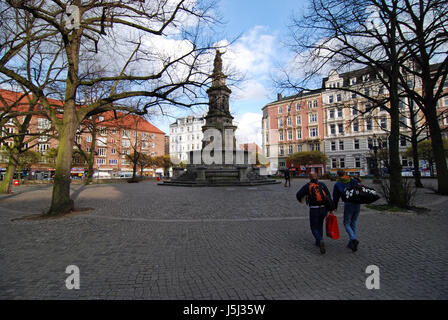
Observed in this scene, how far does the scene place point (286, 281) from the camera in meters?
3.30

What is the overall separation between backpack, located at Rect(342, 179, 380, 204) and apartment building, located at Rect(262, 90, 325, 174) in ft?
154

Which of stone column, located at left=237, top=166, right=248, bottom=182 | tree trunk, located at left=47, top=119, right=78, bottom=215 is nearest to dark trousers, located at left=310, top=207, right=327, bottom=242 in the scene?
tree trunk, located at left=47, top=119, right=78, bottom=215

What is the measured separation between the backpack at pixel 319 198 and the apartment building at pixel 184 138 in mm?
72225

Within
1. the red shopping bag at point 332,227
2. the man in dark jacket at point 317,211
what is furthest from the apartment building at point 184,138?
the red shopping bag at point 332,227

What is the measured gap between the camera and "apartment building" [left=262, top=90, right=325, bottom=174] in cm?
5084

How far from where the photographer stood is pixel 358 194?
178 inches

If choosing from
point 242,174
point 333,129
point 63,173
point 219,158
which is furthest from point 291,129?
point 63,173

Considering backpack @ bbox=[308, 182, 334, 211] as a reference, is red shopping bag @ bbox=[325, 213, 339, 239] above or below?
below

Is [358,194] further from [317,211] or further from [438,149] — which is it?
[438,149]

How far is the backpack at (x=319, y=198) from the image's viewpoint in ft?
14.8

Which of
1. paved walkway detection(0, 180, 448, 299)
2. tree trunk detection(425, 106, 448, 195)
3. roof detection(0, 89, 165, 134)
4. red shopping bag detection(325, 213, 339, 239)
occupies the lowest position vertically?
paved walkway detection(0, 180, 448, 299)

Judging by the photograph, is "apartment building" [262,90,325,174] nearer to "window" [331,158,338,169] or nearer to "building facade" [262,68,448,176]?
"building facade" [262,68,448,176]
